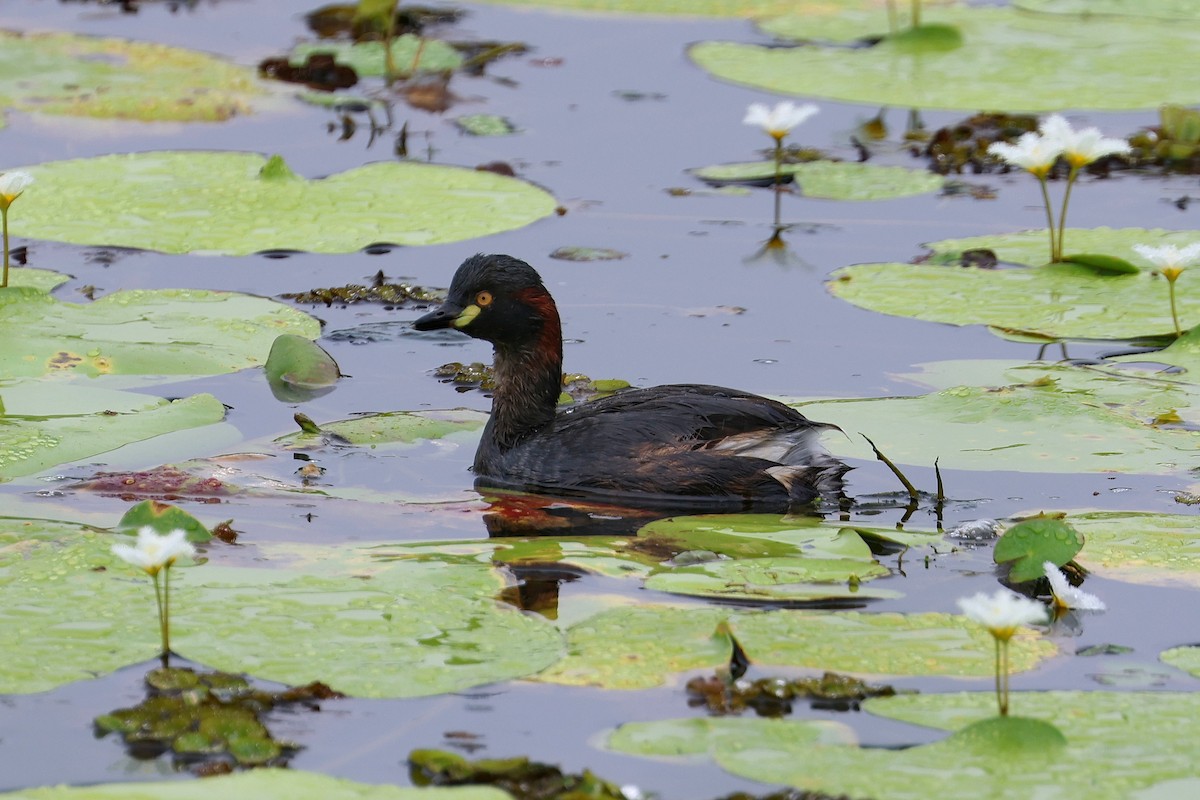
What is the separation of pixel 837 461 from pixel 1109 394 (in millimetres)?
1203

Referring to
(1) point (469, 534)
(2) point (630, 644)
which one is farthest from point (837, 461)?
(2) point (630, 644)

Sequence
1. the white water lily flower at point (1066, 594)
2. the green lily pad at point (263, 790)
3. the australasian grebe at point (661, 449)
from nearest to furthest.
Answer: the green lily pad at point (263, 790) → the white water lily flower at point (1066, 594) → the australasian grebe at point (661, 449)

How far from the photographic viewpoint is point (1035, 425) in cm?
634

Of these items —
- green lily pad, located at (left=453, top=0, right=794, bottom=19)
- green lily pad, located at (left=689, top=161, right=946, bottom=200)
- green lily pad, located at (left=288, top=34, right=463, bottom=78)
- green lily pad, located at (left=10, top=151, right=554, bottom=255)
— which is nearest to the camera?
green lily pad, located at (left=10, top=151, right=554, bottom=255)

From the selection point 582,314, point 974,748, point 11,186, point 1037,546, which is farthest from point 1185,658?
point 11,186

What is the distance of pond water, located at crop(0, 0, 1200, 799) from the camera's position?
14.1 feet

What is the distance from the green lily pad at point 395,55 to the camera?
42.0 feet

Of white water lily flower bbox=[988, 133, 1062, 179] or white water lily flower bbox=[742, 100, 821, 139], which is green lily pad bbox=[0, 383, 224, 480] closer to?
white water lily flower bbox=[988, 133, 1062, 179]

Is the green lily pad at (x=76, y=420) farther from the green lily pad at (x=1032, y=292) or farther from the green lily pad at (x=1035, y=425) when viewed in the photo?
the green lily pad at (x=1032, y=292)

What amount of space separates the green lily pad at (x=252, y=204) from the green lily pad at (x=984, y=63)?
10.3 feet

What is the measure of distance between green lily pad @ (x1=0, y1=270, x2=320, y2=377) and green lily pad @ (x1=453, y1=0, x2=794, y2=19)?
6.84 meters

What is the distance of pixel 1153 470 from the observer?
5.91 meters

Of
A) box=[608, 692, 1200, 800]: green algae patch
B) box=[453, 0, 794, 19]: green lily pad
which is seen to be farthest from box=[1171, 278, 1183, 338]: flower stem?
box=[453, 0, 794, 19]: green lily pad

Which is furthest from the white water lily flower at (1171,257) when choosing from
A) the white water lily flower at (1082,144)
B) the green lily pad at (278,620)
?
the green lily pad at (278,620)
